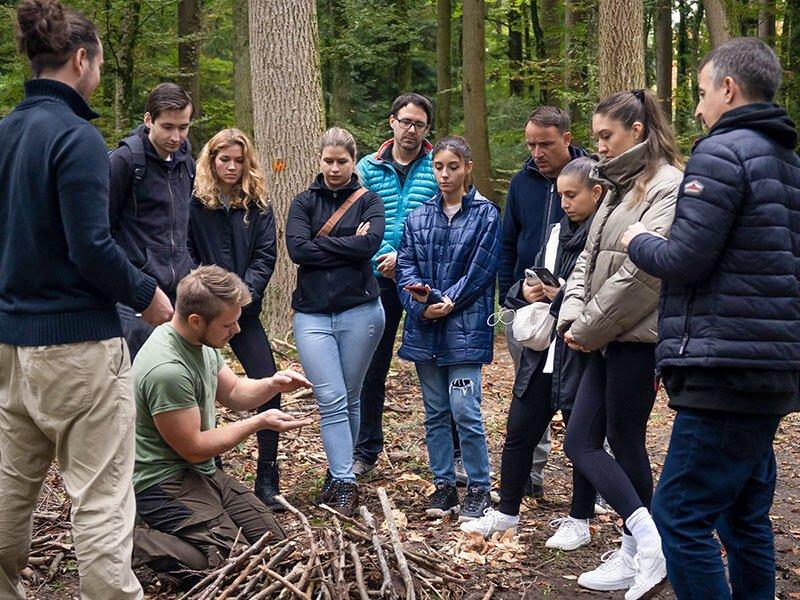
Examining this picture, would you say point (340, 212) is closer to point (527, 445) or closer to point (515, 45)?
point (527, 445)

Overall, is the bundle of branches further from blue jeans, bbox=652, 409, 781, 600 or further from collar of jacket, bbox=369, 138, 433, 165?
collar of jacket, bbox=369, 138, 433, 165

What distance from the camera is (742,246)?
327 cm

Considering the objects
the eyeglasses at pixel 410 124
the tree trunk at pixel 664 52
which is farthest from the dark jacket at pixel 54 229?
the tree trunk at pixel 664 52

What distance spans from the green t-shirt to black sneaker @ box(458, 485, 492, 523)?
163 cm

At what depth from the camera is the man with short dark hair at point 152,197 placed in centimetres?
514

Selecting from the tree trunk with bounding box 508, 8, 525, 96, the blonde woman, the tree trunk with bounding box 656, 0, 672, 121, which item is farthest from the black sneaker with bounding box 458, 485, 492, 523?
the tree trunk with bounding box 508, 8, 525, 96

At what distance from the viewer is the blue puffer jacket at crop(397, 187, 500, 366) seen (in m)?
5.34

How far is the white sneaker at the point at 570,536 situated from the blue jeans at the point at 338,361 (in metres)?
1.29

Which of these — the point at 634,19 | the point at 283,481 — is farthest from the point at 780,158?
the point at 634,19

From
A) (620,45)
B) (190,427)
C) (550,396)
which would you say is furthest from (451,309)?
(620,45)

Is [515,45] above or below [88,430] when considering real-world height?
above

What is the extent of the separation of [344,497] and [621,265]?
7.50 ft

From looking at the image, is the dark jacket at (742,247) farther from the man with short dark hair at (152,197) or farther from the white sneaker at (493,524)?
the man with short dark hair at (152,197)

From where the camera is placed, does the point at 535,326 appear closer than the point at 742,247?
No
